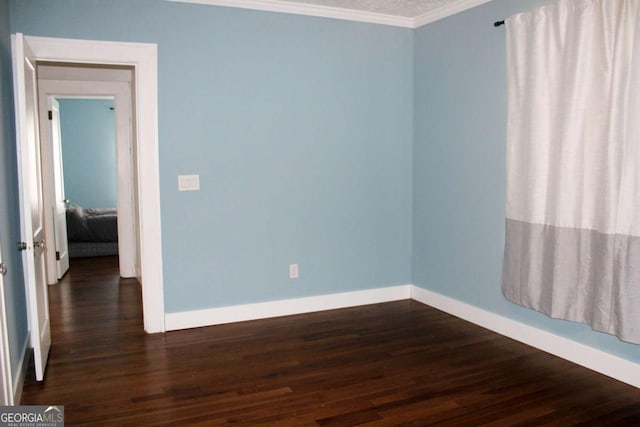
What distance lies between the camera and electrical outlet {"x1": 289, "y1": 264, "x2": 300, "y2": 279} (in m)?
4.23

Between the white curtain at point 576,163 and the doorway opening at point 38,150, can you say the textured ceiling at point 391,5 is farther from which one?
the doorway opening at point 38,150

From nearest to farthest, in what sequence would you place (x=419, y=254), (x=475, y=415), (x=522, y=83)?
(x=475, y=415)
(x=522, y=83)
(x=419, y=254)

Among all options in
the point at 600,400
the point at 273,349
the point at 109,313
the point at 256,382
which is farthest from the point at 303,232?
the point at 600,400

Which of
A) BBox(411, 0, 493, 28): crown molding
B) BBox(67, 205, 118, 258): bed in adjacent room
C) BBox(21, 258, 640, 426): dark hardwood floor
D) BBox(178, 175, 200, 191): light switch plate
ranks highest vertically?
BBox(411, 0, 493, 28): crown molding

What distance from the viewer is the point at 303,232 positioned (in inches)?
167

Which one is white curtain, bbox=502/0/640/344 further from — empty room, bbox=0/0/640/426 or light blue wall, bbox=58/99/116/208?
light blue wall, bbox=58/99/116/208

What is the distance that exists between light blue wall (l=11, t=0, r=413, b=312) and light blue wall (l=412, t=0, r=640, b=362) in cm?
20

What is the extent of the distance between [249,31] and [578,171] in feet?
8.41

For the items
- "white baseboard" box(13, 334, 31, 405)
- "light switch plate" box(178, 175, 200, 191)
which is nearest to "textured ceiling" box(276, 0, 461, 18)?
"light switch plate" box(178, 175, 200, 191)

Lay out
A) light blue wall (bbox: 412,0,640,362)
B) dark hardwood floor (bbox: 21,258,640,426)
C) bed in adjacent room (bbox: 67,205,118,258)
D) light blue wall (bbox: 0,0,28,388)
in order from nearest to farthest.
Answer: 1. dark hardwood floor (bbox: 21,258,640,426)
2. light blue wall (bbox: 0,0,28,388)
3. light blue wall (bbox: 412,0,640,362)
4. bed in adjacent room (bbox: 67,205,118,258)

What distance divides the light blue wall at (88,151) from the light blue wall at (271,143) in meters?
6.14

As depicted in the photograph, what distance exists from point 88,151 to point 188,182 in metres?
6.56

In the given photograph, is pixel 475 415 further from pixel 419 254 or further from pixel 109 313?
pixel 109 313

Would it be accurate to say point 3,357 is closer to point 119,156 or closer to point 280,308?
point 280,308
